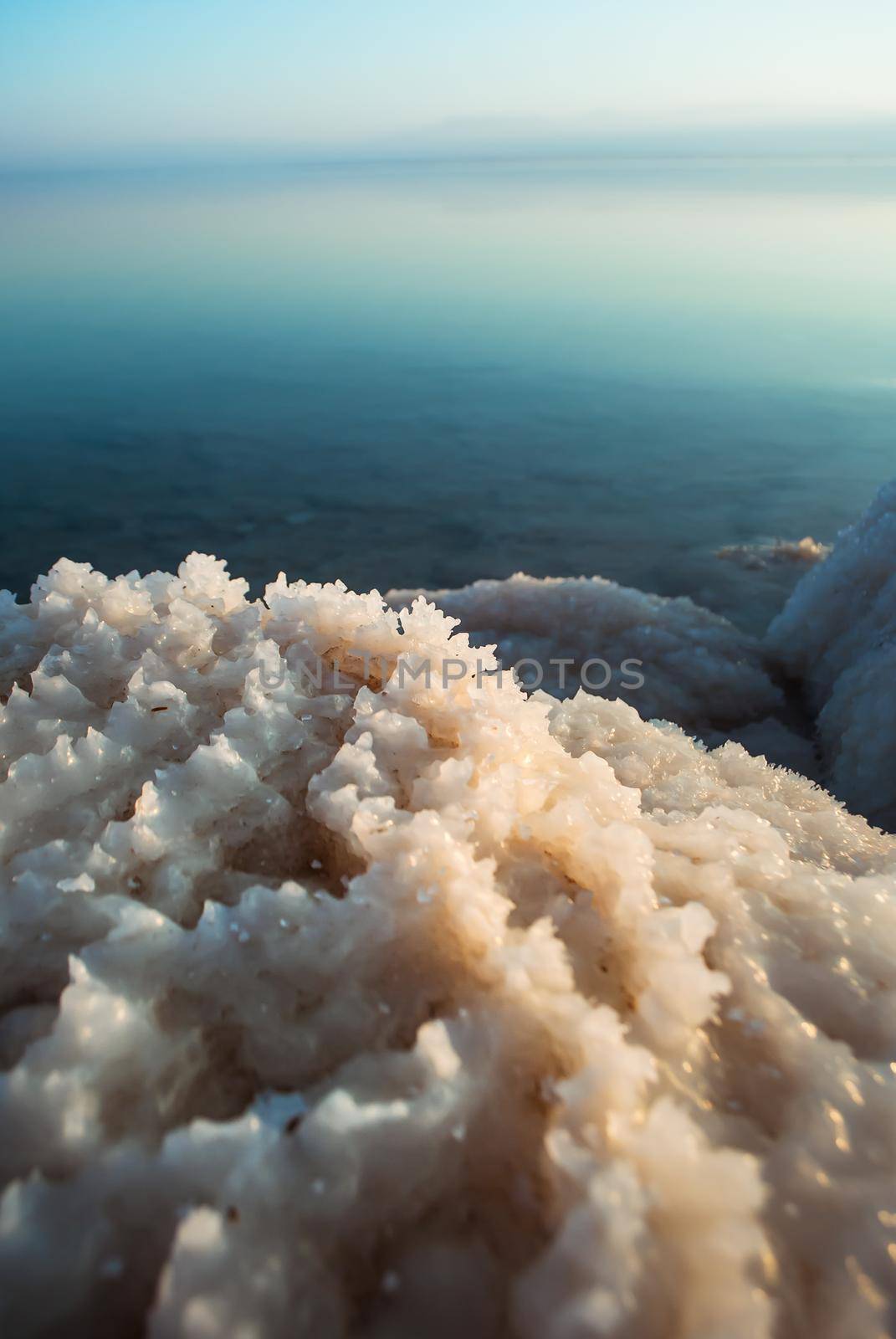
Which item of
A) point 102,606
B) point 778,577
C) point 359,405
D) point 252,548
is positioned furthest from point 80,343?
point 102,606

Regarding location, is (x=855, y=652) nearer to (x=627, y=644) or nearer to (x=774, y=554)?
(x=627, y=644)

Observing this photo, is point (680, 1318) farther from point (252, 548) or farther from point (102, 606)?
point (252, 548)

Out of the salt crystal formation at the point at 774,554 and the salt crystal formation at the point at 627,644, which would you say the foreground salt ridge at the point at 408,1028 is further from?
the salt crystal formation at the point at 774,554

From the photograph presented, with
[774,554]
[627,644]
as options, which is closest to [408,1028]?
[627,644]

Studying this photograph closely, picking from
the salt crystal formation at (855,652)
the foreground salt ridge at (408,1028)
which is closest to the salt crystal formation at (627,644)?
the salt crystal formation at (855,652)

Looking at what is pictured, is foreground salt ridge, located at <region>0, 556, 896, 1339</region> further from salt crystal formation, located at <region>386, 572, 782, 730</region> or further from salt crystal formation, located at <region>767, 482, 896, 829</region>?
salt crystal formation, located at <region>386, 572, 782, 730</region>

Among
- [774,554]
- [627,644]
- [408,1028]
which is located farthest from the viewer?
[774,554]
